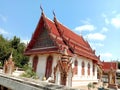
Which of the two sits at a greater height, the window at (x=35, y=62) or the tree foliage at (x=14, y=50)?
the tree foliage at (x=14, y=50)

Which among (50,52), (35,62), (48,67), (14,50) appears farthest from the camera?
(14,50)

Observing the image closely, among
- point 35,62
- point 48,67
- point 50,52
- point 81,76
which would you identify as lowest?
point 81,76

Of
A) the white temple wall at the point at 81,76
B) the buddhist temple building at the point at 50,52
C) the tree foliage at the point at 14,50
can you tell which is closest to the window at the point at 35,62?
the buddhist temple building at the point at 50,52

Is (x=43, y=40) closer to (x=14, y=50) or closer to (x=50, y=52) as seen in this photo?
(x=50, y=52)

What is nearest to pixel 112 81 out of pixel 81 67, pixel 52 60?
pixel 81 67

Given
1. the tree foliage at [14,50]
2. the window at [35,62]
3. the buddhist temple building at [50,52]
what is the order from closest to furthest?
the buddhist temple building at [50,52] < the window at [35,62] < the tree foliage at [14,50]

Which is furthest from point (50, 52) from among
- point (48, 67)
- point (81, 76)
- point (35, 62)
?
point (81, 76)

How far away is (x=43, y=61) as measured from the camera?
775 inches

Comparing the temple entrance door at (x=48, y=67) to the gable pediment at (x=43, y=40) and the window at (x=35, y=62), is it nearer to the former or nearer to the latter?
the gable pediment at (x=43, y=40)

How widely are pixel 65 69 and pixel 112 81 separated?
55.8 feet

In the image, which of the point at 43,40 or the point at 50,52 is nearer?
the point at 50,52

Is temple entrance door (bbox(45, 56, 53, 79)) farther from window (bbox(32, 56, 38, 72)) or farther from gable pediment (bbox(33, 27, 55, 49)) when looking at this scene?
window (bbox(32, 56, 38, 72))

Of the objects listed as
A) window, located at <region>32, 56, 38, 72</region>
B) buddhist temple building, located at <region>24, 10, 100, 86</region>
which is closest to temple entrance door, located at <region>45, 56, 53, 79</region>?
buddhist temple building, located at <region>24, 10, 100, 86</region>

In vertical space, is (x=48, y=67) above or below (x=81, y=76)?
above
